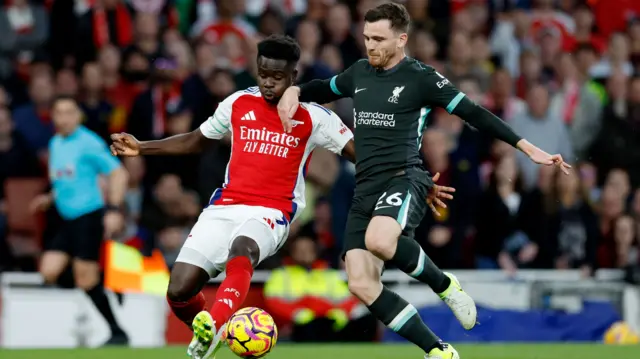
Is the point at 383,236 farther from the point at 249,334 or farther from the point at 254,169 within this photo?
the point at 254,169

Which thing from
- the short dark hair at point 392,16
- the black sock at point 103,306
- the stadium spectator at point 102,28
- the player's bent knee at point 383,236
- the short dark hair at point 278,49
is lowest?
the black sock at point 103,306

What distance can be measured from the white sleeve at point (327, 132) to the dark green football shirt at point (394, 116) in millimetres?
321

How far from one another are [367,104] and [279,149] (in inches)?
28.4

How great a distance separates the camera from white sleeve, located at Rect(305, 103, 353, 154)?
28.3 feet

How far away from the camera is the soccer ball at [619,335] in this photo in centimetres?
1279

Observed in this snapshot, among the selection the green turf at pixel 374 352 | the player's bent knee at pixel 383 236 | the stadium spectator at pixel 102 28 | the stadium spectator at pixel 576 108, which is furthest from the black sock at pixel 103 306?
the stadium spectator at pixel 576 108

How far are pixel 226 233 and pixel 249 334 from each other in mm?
1003

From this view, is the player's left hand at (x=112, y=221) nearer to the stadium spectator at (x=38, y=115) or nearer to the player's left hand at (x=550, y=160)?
the stadium spectator at (x=38, y=115)

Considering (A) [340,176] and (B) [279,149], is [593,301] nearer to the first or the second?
(A) [340,176]

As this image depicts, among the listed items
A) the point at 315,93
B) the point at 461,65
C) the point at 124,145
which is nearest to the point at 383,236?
the point at 315,93

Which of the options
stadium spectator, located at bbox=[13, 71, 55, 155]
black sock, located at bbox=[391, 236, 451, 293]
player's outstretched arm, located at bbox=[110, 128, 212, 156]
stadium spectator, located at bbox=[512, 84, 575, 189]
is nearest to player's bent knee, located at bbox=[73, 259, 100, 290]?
stadium spectator, located at bbox=[13, 71, 55, 155]

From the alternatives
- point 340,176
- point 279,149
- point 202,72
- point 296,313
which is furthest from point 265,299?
point 279,149

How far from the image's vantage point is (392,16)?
26.7ft

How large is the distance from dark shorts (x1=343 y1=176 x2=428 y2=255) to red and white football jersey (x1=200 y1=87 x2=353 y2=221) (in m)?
0.54
